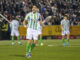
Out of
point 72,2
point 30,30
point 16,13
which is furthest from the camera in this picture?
point 72,2

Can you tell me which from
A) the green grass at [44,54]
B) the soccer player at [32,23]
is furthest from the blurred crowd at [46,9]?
the soccer player at [32,23]

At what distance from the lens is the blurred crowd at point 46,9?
36469 millimetres

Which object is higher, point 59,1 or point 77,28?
point 59,1

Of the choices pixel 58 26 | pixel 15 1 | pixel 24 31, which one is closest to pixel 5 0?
pixel 15 1

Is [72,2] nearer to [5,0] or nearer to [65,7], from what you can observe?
[65,7]

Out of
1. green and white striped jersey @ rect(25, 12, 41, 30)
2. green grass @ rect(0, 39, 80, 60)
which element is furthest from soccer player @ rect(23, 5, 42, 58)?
green grass @ rect(0, 39, 80, 60)

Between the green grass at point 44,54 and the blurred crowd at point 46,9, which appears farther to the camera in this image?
the blurred crowd at point 46,9

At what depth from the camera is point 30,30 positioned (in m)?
16.1

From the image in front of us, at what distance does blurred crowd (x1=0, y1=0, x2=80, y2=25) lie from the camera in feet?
120

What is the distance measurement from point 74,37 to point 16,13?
24.7ft

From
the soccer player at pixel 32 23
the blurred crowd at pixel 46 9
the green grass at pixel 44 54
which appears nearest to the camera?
the green grass at pixel 44 54

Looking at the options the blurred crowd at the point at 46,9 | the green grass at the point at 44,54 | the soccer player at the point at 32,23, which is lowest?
the green grass at the point at 44,54

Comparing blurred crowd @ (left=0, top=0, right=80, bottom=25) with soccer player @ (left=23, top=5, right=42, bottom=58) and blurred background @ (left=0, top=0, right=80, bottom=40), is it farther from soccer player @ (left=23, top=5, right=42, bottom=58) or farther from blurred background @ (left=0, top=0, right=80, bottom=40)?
soccer player @ (left=23, top=5, right=42, bottom=58)

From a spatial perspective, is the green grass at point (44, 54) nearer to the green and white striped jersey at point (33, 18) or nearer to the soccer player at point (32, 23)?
the soccer player at point (32, 23)
